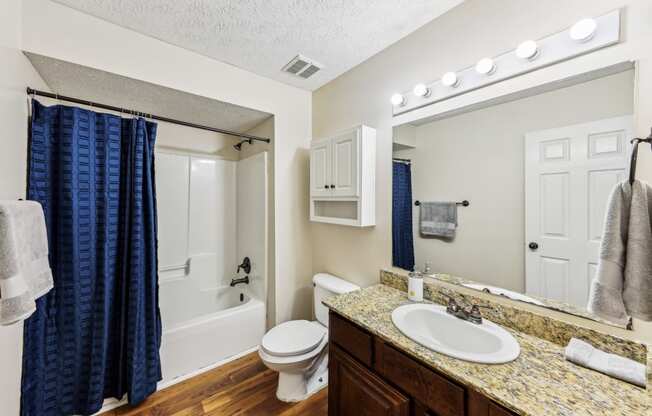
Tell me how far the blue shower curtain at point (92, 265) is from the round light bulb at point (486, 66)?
2.02 meters

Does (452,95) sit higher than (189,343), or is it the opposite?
(452,95)

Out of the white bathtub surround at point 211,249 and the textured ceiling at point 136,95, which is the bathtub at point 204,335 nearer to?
the white bathtub surround at point 211,249

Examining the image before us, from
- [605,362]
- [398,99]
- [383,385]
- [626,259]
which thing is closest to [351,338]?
[383,385]

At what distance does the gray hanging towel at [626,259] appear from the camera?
2.39ft

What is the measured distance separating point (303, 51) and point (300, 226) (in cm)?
141

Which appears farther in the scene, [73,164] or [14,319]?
[73,164]

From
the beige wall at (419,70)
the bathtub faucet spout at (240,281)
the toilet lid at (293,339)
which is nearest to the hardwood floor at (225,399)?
the toilet lid at (293,339)

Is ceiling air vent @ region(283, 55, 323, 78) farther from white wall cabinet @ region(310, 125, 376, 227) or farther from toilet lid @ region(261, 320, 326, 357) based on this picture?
toilet lid @ region(261, 320, 326, 357)

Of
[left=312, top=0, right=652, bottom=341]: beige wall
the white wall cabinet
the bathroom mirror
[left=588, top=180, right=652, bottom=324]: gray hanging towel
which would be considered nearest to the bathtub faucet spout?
[left=312, top=0, right=652, bottom=341]: beige wall

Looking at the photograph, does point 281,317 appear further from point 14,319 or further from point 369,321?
point 14,319

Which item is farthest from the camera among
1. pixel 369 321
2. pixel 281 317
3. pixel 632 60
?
pixel 281 317

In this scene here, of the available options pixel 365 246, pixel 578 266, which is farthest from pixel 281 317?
pixel 578 266

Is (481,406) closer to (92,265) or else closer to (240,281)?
(92,265)

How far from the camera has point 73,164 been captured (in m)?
1.46
